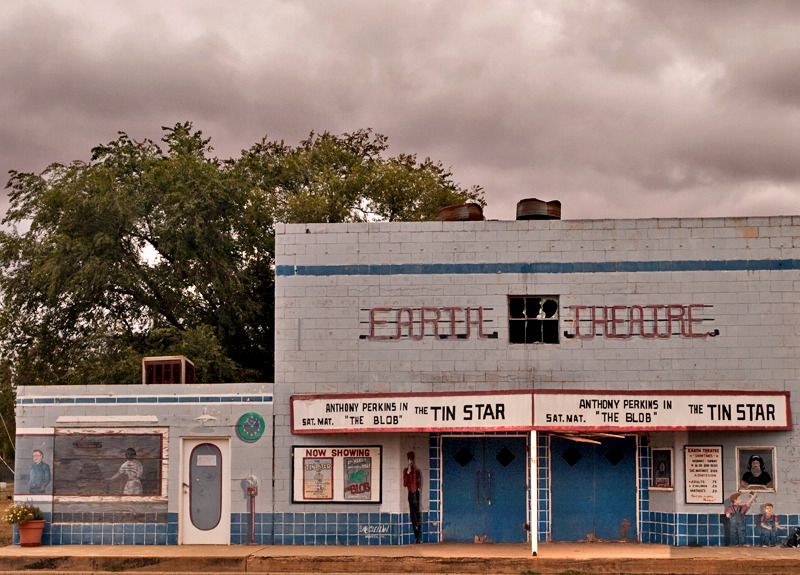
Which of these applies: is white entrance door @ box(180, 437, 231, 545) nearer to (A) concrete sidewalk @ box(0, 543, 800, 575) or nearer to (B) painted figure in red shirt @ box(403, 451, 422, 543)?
(A) concrete sidewalk @ box(0, 543, 800, 575)

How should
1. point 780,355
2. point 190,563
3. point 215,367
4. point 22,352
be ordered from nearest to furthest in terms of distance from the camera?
point 190,563 < point 780,355 < point 215,367 < point 22,352

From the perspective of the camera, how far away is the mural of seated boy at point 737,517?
18.8m

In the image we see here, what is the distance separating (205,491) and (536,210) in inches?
330

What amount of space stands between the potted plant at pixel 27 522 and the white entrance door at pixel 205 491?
8.72 feet

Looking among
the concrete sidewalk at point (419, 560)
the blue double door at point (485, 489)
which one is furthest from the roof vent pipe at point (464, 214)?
the concrete sidewalk at point (419, 560)

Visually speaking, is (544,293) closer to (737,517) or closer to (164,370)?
(737,517)

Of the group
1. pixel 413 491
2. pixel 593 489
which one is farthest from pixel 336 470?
pixel 593 489

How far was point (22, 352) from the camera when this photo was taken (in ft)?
98.4

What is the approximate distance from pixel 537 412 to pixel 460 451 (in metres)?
2.06

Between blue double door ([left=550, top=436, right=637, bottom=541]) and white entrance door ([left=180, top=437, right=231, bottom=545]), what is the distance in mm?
6130

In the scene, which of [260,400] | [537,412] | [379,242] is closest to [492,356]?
[537,412]

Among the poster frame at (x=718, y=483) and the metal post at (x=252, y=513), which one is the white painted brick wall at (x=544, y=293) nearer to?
the poster frame at (x=718, y=483)

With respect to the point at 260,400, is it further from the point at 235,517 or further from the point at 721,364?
the point at 721,364

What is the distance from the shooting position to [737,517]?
61.8 feet
